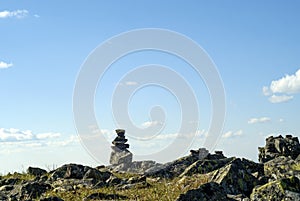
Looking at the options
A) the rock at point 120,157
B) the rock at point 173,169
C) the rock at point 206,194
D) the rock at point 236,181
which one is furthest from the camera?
the rock at point 120,157

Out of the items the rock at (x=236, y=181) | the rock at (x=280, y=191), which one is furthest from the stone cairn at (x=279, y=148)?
the rock at (x=280, y=191)

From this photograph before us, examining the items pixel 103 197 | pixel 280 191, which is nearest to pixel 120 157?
pixel 103 197

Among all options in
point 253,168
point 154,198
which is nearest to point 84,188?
point 154,198

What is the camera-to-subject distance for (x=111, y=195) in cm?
2188

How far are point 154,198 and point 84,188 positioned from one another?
6.78 m

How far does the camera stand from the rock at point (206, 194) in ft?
51.2

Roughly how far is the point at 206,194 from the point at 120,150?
39841mm

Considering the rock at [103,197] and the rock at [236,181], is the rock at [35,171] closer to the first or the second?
the rock at [103,197]

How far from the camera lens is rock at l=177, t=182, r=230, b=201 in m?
15.6

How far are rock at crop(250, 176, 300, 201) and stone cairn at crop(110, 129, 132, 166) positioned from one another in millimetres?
39052

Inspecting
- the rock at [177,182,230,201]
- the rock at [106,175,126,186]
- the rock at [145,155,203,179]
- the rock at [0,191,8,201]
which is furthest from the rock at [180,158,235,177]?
the rock at [177,182,230,201]

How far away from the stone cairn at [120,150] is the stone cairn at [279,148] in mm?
17821

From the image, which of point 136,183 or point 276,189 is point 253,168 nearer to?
point 136,183

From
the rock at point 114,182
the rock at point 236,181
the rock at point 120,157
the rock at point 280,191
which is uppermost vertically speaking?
the rock at point 120,157
